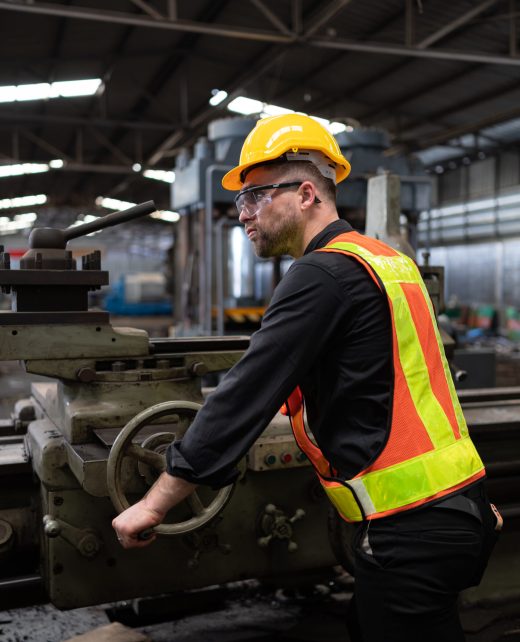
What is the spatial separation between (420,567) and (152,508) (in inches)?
16.9

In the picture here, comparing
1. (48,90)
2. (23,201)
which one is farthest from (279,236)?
(23,201)

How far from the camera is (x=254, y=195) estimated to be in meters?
1.24

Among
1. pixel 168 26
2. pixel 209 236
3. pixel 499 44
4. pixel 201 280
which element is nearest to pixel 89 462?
pixel 209 236

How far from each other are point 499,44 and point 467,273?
17.5 ft

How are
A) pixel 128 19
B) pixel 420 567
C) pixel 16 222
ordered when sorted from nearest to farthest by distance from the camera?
pixel 420 567
pixel 128 19
pixel 16 222

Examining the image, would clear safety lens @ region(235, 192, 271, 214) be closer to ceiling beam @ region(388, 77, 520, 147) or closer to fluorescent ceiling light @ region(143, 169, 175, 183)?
ceiling beam @ region(388, 77, 520, 147)

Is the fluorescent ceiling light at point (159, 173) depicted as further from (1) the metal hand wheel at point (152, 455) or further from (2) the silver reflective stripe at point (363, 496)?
(2) the silver reflective stripe at point (363, 496)

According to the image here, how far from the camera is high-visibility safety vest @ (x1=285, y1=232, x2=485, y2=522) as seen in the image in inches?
42.4

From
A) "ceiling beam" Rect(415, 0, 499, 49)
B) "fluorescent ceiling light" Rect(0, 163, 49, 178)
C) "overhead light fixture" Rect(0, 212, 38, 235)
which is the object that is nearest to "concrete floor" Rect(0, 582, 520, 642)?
"ceiling beam" Rect(415, 0, 499, 49)

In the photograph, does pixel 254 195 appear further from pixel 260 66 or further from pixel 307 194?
pixel 260 66

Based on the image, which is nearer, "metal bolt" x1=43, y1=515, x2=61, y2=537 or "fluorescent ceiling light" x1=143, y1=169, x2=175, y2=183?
"metal bolt" x1=43, y1=515, x2=61, y2=537

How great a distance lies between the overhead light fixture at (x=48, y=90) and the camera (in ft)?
23.9

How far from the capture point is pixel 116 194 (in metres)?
14.7

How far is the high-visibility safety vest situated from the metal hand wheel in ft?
1.26
